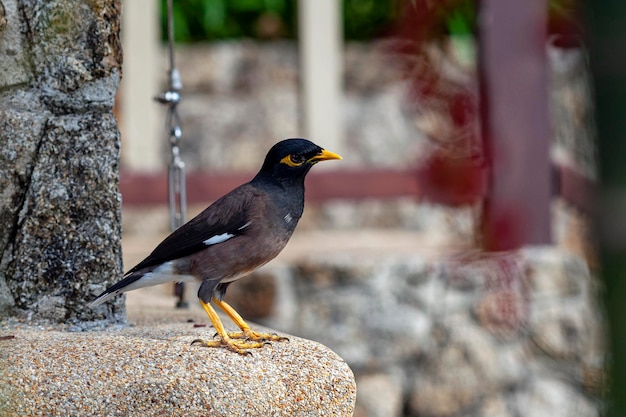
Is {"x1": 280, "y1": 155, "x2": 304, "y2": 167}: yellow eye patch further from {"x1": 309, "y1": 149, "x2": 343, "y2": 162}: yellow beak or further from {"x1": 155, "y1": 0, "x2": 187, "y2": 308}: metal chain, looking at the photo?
{"x1": 155, "y1": 0, "x2": 187, "y2": 308}: metal chain

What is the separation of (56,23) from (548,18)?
2.28 metres

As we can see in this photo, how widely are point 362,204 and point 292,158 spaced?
189 inches

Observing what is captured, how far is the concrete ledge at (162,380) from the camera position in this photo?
8.43 ft

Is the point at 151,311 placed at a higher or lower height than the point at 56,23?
lower

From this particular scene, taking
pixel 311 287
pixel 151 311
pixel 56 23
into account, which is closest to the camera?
pixel 56 23

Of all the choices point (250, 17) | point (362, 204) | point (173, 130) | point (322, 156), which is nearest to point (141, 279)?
point (322, 156)

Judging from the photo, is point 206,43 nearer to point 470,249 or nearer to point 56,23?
point 56,23

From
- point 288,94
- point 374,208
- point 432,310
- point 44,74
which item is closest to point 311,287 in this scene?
point 432,310

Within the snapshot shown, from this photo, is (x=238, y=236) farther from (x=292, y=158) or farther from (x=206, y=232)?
(x=292, y=158)

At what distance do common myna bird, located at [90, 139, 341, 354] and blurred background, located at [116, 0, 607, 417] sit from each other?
532 millimetres

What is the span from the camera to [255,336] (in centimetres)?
309

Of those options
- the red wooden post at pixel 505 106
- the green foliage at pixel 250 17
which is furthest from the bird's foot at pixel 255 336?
the green foliage at pixel 250 17

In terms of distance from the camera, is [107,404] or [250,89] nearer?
[107,404]

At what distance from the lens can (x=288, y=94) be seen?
8.22m
